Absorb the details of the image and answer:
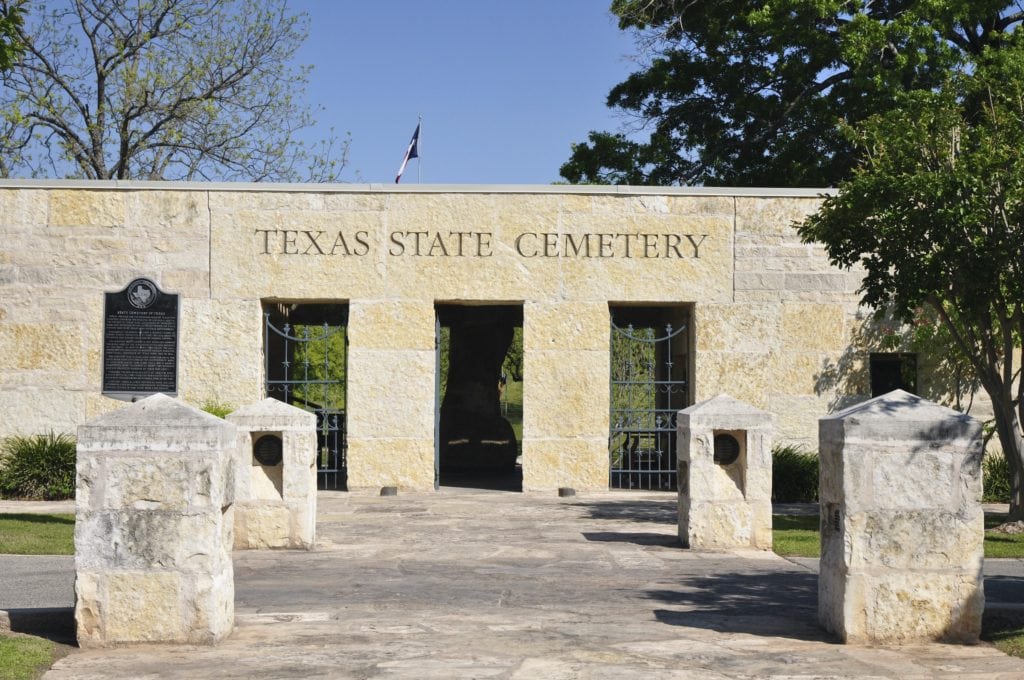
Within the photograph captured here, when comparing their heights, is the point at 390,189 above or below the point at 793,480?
above

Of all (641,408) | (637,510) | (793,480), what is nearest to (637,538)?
(637,510)

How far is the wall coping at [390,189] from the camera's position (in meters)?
15.8

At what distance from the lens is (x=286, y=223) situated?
15.9 metres

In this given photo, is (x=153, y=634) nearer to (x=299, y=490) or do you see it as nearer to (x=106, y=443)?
(x=106, y=443)

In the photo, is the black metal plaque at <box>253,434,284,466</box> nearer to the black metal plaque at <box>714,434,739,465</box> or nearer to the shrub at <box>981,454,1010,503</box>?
the black metal plaque at <box>714,434,739,465</box>

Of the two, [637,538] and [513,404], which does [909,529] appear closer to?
[637,538]

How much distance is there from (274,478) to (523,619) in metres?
4.27

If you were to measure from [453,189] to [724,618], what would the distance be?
975 centimetres

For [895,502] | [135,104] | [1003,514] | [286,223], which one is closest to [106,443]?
[895,502]

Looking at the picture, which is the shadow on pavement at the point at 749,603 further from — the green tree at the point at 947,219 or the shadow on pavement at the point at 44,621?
the shadow on pavement at the point at 44,621

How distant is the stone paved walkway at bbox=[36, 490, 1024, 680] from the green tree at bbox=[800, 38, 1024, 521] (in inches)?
110

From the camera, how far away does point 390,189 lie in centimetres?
1596

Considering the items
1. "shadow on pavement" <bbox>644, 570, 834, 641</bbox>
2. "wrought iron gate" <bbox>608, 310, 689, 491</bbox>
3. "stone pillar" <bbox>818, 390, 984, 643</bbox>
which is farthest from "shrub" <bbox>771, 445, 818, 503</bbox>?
"stone pillar" <bbox>818, 390, 984, 643</bbox>

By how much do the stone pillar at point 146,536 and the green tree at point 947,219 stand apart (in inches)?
245
